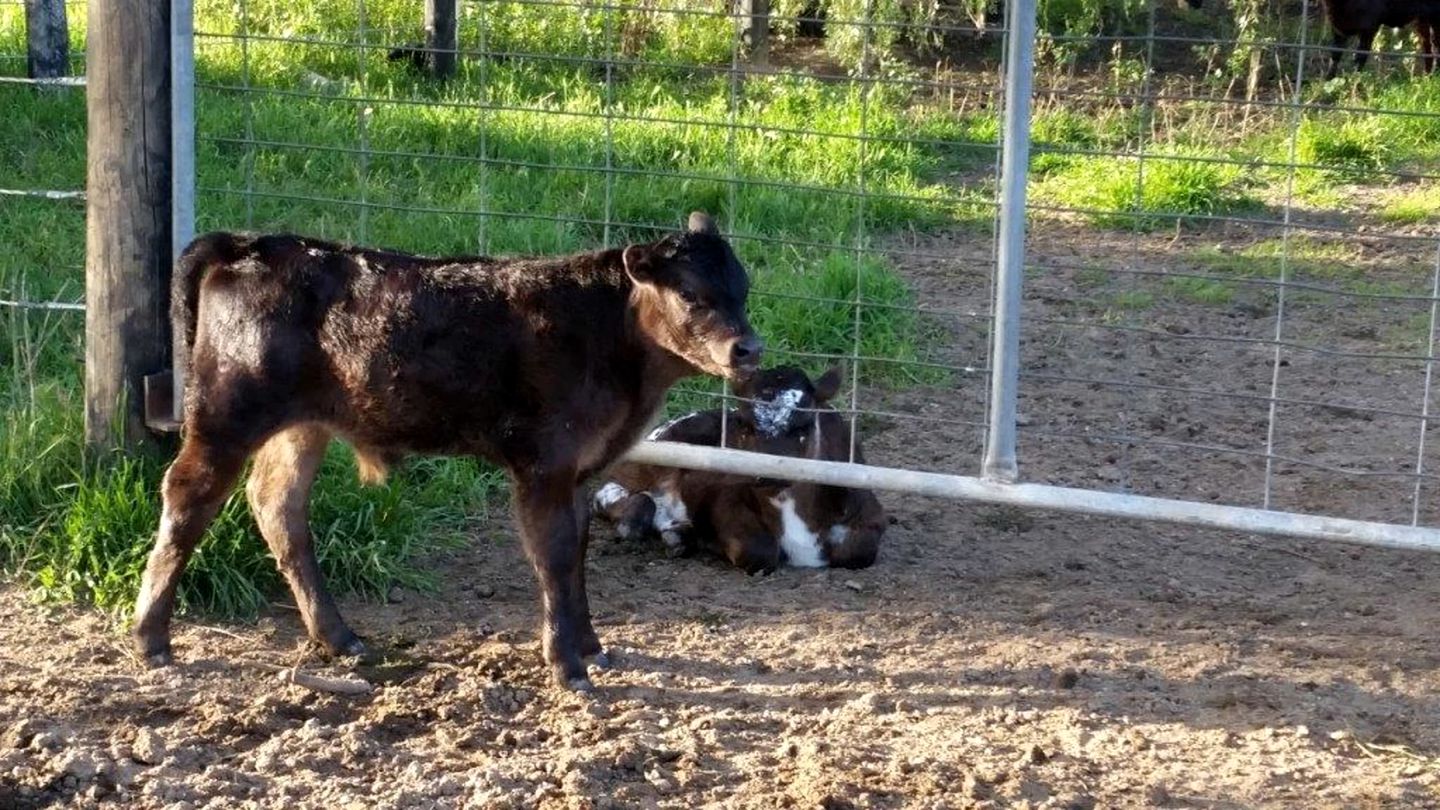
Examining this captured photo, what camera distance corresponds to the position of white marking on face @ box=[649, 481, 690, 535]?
6980mm

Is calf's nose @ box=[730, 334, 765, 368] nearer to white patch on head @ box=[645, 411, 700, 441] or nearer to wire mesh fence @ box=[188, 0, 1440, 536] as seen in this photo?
wire mesh fence @ box=[188, 0, 1440, 536]

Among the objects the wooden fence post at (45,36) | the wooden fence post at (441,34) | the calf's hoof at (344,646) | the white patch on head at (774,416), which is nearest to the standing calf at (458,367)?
the calf's hoof at (344,646)

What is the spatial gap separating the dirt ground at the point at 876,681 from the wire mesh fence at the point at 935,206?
38 centimetres

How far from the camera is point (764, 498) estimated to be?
692cm

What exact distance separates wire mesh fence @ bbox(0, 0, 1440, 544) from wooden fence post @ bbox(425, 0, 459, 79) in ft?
0.55

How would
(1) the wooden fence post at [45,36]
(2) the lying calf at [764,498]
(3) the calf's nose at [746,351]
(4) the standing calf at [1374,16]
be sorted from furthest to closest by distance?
(4) the standing calf at [1374,16] → (1) the wooden fence post at [45,36] → (2) the lying calf at [764,498] → (3) the calf's nose at [746,351]

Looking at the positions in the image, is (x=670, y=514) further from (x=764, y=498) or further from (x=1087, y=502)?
(x=1087, y=502)

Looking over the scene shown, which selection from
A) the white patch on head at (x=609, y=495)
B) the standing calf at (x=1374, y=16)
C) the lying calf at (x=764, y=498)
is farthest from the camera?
the standing calf at (x=1374, y=16)

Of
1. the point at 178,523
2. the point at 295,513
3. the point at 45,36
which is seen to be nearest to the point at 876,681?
the point at 295,513

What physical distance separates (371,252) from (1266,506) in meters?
2.82

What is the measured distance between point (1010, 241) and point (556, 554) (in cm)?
161

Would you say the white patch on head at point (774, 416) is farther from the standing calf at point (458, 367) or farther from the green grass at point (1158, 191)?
the green grass at point (1158, 191)

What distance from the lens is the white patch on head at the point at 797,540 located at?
268 inches

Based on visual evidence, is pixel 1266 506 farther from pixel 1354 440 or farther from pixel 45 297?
pixel 45 297
